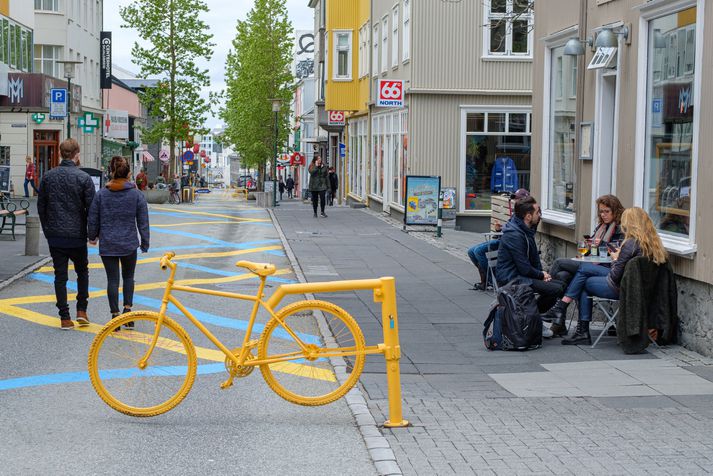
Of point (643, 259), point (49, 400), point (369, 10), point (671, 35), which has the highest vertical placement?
point (369, 10)

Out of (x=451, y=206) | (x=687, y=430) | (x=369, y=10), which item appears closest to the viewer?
(x=687, y=430)

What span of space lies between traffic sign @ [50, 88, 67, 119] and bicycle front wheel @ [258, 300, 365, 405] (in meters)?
23.5

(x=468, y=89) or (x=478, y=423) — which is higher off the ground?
(x=468, y=89)

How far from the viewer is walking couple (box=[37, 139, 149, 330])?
442 inches

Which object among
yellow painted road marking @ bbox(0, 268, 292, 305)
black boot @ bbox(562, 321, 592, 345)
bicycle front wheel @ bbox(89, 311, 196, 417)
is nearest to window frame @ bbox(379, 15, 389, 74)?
yellow painted road marking @ bbox(0, 268, 292, 305)

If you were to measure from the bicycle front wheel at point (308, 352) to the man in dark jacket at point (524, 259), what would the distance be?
3936 mm

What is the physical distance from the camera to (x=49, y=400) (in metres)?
8.12

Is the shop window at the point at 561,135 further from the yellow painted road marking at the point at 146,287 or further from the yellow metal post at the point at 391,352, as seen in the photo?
the yellow metal post at the point at 391,352

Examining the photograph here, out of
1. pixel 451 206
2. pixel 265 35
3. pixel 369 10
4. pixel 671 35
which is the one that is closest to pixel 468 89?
pixel 451 206

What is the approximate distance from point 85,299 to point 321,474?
6084 millimetres

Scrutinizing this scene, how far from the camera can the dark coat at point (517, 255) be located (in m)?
11.6

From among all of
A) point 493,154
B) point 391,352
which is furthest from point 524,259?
point 493,154

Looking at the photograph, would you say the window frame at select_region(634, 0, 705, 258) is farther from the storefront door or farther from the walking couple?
the storefront door

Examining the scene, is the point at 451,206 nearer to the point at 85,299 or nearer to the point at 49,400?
the point at 85,299
